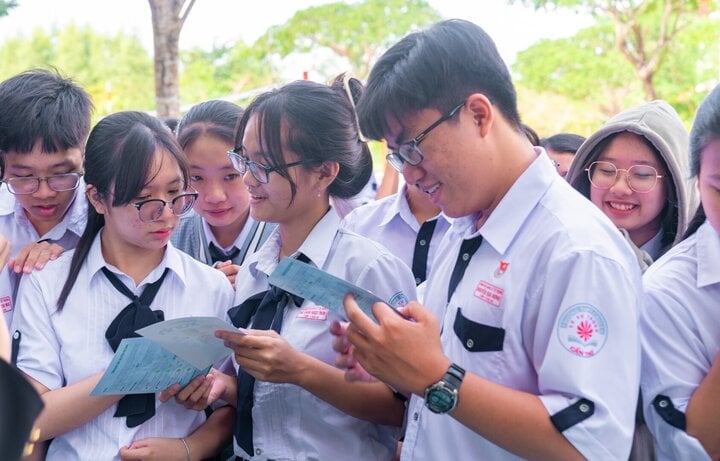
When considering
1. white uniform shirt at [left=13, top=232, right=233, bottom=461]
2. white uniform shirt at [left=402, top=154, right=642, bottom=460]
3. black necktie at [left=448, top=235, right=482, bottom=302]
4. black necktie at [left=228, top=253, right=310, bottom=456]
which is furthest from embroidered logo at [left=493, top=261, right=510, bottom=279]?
white uniform shirt at [left=13, top=232, right=233, bottom=461]

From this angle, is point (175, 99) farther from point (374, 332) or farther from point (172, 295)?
point (374, 332)

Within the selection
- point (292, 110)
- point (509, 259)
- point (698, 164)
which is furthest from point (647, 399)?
point (292, 110)

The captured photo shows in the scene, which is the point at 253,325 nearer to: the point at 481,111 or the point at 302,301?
the point at 302,301

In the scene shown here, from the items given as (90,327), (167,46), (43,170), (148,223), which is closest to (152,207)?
(148,223)

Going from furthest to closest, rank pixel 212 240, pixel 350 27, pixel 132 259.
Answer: pixel 350 27
pixel 212 240
pixel 132 259

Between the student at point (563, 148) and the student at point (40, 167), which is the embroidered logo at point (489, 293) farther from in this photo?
the student at point (563, 148)

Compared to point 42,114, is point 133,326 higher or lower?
lower

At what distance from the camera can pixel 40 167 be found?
2.61 m

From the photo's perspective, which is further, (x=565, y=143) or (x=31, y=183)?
(x=565, y=143)

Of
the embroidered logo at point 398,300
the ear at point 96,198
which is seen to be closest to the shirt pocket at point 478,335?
the embroidered logo at point 398,300

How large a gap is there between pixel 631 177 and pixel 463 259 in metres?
1.07

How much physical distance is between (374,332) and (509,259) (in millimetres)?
335

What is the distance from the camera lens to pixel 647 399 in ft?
5.59

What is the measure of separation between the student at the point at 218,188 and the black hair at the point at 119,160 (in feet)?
1.43
